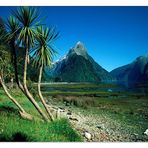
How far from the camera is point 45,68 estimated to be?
33.4 ft

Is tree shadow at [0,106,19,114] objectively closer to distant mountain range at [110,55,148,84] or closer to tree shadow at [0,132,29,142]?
tree shadow at [0,132,29,142]

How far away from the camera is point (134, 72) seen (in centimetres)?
1044

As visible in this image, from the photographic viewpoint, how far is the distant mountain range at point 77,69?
1020 centimetres

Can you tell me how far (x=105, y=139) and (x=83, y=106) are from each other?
76.1 inches

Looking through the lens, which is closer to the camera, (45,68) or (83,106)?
(45,68)

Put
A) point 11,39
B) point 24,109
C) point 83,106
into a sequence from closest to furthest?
point 11,39
point 24,109
point 83,106

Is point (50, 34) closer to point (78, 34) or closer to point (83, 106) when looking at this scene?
point (78, 34)

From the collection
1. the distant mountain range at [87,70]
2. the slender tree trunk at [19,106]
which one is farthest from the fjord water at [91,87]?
the slender tree trunk at [19,106]

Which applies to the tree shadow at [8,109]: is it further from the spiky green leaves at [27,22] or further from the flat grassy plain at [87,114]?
the spiky green leaves at [27,22]

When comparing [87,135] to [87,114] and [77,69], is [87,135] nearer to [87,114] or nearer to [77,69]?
[87,114]

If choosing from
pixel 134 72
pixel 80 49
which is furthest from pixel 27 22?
pixel 134 72

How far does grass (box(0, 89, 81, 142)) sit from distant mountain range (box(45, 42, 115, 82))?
38.9 inches

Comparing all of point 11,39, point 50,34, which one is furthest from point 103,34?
point 11,39

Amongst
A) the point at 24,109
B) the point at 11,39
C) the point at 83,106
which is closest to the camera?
the point at 11,39
